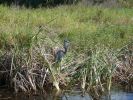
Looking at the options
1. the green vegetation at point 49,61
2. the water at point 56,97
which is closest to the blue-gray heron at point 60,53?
the green vegetation at point 49,61

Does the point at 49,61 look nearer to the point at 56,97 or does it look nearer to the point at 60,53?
the point at 60,53

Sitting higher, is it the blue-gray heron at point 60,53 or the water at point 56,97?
the blue-gray heron at point 60,53

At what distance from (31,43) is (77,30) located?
4.73 metres

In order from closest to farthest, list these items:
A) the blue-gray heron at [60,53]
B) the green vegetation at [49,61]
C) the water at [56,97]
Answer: the water at [56,97]
the green vegetation at [49,61]
the blue-gray heron at [60,53]

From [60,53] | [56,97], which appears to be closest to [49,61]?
[60,53]

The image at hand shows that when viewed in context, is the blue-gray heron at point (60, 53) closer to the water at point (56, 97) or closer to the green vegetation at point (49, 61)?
the green vegetation at point (49, 61)

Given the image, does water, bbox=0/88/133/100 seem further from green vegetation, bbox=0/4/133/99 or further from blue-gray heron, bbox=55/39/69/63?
blue-gray heron, bbox=55/39/69/63

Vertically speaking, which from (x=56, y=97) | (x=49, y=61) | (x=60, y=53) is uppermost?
(x=60, y=53)

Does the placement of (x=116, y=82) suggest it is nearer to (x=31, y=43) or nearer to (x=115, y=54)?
(x=115, y=54)

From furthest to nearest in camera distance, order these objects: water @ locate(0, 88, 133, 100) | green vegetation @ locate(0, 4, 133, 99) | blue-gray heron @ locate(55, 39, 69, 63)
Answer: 1. blue-gray heron @ locate(55, 39, 69, 63)
2. green vegetation @ locate(0, 4, 133, 99)
3. water @ locate(0, 88, 133, 100)

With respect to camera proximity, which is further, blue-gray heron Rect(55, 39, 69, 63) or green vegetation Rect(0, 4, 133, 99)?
blue-gray heron Rect(55, 39, 69, 63)

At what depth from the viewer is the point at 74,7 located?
923 inches

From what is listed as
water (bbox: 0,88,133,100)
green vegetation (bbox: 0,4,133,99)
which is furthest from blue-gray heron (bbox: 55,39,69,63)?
water (bbox: 0,88,133,100)

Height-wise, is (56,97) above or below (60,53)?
below
